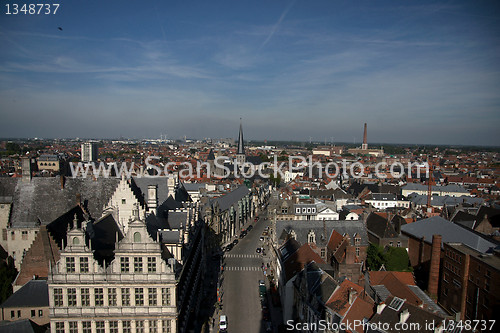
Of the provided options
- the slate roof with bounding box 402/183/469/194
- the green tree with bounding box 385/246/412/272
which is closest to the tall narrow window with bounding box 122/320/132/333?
the green tree with bounding box 385/246/412/272

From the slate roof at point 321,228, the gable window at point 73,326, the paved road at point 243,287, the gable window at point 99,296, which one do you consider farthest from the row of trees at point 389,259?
the gable window at point 73,326

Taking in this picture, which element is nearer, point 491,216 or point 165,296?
point 165,296

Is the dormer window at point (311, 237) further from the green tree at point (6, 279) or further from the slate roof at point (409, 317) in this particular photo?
the green tree at point (6, 279)

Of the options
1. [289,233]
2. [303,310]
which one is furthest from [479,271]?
[289,233]

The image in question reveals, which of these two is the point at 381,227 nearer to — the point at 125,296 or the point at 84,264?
the point at 125,296

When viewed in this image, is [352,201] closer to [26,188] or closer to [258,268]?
[258,268]

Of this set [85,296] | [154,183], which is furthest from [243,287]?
[85,296]
